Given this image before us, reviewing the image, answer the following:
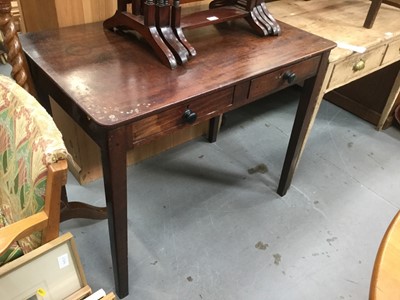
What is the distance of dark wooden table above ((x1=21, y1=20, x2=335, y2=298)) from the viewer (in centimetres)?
89

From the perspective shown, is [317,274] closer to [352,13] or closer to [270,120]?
[270,120]

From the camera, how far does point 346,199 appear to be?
177 centimetres

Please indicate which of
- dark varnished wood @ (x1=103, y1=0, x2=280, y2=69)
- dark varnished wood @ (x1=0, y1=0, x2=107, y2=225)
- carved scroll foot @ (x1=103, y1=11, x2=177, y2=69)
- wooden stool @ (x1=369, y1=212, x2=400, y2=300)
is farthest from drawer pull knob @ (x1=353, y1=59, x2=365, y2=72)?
dark varnished wood @ (x1=0, y1=0, x2=107, y2=225)

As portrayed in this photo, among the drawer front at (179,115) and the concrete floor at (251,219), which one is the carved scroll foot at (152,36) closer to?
the drawer front at (179,115)

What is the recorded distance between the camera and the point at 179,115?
970 millimetres

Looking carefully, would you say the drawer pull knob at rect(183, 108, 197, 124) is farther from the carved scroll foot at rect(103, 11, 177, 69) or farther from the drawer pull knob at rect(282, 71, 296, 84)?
the drawer pull knob at rect(282, 71, 296, 84)

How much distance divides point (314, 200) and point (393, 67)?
0.99 m

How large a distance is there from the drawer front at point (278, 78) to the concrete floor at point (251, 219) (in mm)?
663

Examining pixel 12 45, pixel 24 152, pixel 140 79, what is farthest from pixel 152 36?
pixel 24 152

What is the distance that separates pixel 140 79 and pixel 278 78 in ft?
1.49

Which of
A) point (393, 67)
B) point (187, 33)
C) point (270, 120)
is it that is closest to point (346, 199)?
point (270, 120)

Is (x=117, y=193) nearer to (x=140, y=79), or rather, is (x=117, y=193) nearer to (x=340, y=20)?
(x=140, y=79)

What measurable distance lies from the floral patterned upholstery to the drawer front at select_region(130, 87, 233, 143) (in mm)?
206

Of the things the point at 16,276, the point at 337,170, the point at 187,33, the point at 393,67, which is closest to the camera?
the point at 16,276
